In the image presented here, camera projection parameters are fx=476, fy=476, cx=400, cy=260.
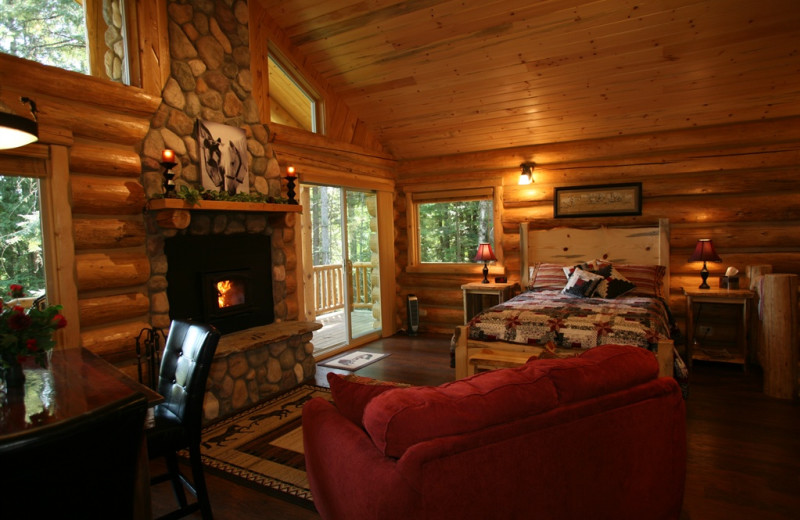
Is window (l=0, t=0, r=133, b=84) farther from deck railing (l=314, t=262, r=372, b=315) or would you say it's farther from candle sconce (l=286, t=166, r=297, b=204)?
deck railing (l=314, t=262, r=372, b=315)

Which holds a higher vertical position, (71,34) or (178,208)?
(71,34)

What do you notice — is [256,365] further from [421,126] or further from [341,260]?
[421,126]

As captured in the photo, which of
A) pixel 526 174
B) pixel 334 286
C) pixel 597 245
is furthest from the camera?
pixel 334 286

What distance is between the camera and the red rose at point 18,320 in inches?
70.6

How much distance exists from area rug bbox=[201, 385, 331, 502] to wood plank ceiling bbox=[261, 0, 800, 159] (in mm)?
3476

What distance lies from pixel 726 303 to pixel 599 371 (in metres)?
3.87

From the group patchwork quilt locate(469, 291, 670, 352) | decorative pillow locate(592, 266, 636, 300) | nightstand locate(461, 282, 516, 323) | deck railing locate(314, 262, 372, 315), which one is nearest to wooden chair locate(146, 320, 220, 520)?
patchwork quilt locate(469, 291, 670, 352)

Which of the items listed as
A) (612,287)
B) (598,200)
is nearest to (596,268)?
(612,287)

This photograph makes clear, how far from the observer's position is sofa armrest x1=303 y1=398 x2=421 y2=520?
1.36 meters

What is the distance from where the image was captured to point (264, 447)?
318cm

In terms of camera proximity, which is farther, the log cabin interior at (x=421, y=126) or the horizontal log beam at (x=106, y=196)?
the log cabin interior at (x=421, y=126)

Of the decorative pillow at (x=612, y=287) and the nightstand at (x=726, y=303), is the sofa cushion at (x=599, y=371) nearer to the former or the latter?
the decorative pillow at (x=612, y=287)

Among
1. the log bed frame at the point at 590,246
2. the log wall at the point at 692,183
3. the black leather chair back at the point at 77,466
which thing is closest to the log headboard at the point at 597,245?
the log bed frame at the point at 590,246

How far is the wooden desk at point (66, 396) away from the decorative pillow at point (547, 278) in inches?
171
